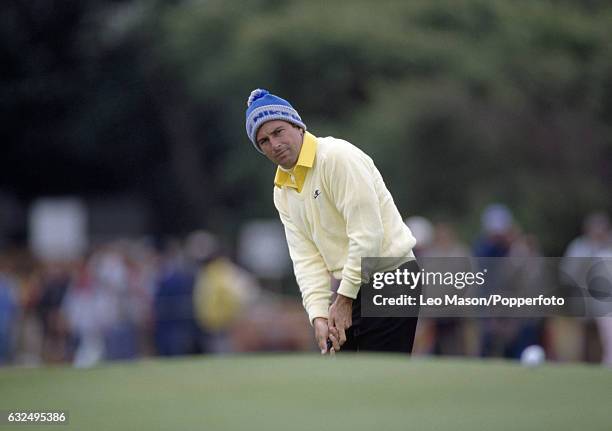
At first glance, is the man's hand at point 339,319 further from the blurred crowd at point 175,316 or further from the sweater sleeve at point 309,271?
the blurred crowd at point 175,316

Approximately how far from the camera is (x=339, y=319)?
252 inches

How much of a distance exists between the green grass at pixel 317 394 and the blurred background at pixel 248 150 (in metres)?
1.73

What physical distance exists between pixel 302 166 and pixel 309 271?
681 mm

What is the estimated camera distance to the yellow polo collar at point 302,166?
652 cm

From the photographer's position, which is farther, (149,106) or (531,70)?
(149,106)

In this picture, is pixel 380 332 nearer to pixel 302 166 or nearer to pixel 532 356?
pixel 302 166

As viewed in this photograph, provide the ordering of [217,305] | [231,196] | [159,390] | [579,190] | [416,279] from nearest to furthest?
[416,279] < [159,390] < [217,305] < [579,190] < [231,196]

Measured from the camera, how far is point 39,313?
18688mm

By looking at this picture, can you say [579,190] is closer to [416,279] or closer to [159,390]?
[159,390]

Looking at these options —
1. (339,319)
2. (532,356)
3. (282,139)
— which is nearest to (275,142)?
(282,139)

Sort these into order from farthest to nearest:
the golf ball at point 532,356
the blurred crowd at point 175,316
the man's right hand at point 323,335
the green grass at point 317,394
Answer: the blurred crowd at point 175,316 < the golf ball at point 532,356 < the green grass at point 317,394 < the man's right hand at point 323,335

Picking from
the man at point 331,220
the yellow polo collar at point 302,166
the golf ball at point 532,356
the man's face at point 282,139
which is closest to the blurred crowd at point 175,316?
the golf ball at point 532,356

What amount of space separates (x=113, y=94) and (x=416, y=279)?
108ft

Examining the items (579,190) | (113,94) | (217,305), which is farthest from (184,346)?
(113,94)
